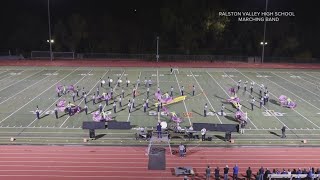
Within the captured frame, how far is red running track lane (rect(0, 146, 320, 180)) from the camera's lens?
683 inches

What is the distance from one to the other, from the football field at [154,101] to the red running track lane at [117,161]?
1771mm

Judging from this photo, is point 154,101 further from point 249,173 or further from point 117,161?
point 249,173

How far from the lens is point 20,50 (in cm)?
6519

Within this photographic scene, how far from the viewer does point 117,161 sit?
61.9ft

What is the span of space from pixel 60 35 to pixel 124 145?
50136mm

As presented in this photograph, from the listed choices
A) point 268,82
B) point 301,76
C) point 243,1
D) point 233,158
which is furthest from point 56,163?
point 243,1

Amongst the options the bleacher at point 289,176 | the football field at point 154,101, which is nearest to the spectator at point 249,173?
the bleacher at point 289,176

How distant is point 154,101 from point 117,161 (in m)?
12.5

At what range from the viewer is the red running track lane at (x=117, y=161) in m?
17.4

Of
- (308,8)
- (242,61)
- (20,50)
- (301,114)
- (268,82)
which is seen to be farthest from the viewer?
(308,8)

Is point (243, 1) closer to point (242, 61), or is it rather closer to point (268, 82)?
point (242, 61)

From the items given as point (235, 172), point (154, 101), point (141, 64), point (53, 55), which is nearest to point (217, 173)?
point (235, 172)

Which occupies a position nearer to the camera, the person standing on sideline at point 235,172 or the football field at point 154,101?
the person standing on sideline at point 235,172

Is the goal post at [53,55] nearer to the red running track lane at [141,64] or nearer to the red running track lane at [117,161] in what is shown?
the red running track lane at [141,64]
